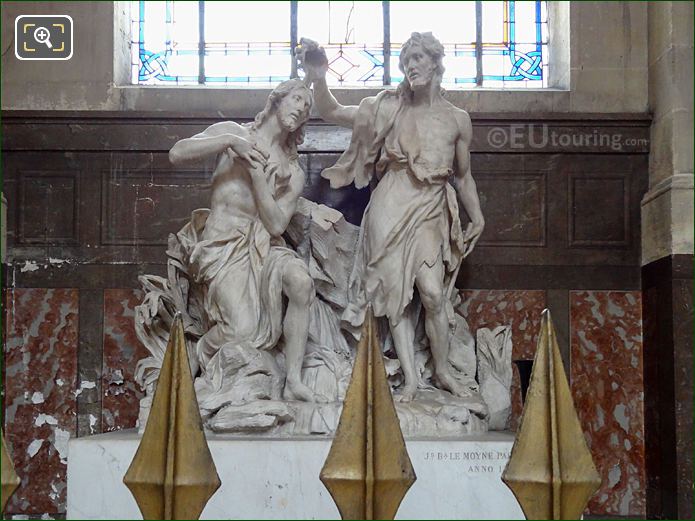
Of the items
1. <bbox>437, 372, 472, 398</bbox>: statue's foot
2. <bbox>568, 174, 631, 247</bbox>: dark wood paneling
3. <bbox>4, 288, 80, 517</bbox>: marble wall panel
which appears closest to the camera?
<bbox>437, 372, 472, 398</bbox>: statue's foot

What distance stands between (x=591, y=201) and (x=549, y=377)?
19.1ft

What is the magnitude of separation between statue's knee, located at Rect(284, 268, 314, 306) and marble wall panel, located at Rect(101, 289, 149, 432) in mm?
1938

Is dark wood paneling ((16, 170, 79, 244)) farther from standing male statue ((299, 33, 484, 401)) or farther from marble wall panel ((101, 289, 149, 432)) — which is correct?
standing male statue ((299, 33, 484, 401))

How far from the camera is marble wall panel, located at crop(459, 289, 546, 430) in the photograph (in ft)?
24.5

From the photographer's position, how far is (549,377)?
202 centimetres

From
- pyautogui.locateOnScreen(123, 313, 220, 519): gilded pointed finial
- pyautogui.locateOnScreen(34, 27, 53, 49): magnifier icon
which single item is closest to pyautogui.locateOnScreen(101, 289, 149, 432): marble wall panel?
pyautogui.locateOnScreen(34, 27, 53, 49): magnifier icon

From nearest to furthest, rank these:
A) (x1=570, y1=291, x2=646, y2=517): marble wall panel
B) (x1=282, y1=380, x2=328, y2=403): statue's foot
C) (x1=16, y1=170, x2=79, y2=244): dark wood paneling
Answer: (x1=282, y1=380, x2=328, y2=403): statue's foot
(x1=570, y1=291, x2=646, y2=517): marble wall panel
(x1=16, y1=170, x2=79, y2=244): dark wood paneling

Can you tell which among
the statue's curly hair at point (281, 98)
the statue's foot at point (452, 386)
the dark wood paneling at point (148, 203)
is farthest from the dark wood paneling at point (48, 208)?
the statue's foot at point (452, 386)

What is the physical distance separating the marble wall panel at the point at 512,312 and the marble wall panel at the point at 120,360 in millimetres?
2178

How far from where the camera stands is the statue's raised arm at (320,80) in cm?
610

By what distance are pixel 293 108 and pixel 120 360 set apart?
2.35 meters

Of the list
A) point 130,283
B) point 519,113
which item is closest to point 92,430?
point 130,283

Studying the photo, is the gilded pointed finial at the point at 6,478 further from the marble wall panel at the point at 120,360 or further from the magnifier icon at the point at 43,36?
the magnifier icon at the point at 43,36

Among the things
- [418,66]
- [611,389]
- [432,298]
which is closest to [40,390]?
[432,298]
